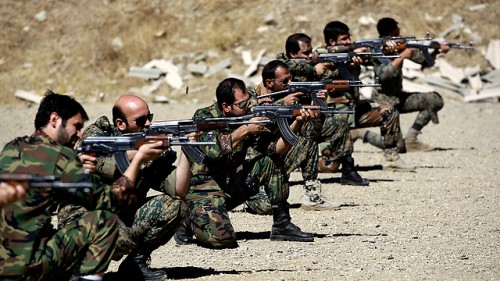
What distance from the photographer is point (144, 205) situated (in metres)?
7.68

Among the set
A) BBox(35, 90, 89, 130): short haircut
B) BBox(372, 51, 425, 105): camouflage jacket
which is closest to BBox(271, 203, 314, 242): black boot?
BBox(35, 90, 89, 130): short haircut

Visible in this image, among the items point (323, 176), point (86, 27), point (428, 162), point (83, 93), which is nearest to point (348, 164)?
point (323, 176)

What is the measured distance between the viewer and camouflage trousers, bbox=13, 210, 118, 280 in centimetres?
641

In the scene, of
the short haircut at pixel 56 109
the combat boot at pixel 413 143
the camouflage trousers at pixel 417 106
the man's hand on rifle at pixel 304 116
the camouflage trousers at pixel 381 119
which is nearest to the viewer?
the short haircut at pixel 56 109

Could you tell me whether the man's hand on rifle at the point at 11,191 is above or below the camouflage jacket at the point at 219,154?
below

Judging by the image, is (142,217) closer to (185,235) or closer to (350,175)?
(185,235)

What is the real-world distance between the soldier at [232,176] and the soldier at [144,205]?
3.68 ft

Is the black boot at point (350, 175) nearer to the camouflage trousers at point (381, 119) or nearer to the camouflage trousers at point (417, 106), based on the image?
the camouflage trousers at point (381, 119)

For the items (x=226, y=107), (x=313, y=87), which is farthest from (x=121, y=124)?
(x=313, y=87)

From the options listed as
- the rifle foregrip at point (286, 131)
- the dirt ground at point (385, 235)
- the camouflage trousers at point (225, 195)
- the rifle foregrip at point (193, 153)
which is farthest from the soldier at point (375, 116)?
the rifle foregrip at point (193, 153)

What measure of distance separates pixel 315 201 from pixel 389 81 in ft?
12.7

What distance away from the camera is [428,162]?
15312mm

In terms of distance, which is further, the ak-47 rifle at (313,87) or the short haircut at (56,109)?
the ak-47 rifle at (313,87)

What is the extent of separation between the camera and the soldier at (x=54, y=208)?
20.5 feet
